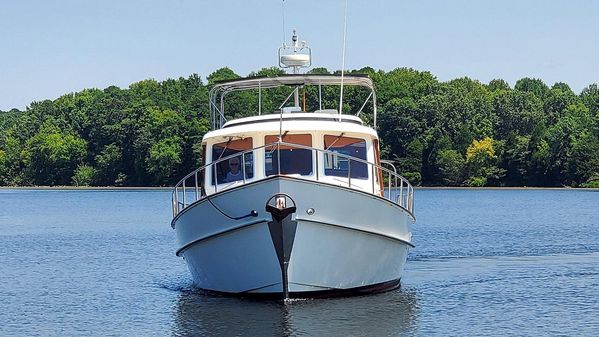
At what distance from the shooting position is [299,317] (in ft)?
71.8

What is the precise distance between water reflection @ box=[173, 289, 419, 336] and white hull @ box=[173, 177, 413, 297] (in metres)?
0.35

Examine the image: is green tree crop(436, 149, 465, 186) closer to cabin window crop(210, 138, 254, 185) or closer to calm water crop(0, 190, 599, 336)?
calm water crop(0, 190, 599, 336)

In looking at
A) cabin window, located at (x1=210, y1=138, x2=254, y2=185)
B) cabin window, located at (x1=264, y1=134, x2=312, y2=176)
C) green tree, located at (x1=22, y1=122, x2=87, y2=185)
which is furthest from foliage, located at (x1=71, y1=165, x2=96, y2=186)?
cabin window, located at (x1=264, y1=134, x2=312, y2=176)

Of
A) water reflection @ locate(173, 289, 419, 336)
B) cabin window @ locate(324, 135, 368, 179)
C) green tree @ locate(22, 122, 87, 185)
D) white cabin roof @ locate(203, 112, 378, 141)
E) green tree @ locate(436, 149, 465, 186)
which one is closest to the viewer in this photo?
water reflection @ locate(173, 289, 419, 336)

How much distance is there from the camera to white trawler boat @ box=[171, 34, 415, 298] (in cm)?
2205

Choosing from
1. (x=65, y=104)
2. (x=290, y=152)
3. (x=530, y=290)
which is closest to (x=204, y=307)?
(x=290, y=152)

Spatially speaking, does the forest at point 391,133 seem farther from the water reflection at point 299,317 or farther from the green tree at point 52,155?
the water reflection at point 299,317

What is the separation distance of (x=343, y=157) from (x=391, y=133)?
9573 cm

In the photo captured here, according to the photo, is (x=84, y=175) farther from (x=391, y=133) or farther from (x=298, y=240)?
(x=298, y=240)

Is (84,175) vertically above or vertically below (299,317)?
below

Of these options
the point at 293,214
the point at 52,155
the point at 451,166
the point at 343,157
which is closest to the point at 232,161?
the point at 343,157

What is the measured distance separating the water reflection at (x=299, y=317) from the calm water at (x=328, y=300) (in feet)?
0.13

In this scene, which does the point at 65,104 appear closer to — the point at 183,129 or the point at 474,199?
the point at 183,129

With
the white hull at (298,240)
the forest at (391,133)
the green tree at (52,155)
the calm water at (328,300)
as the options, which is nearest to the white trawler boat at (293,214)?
the white hull at (298,240)
